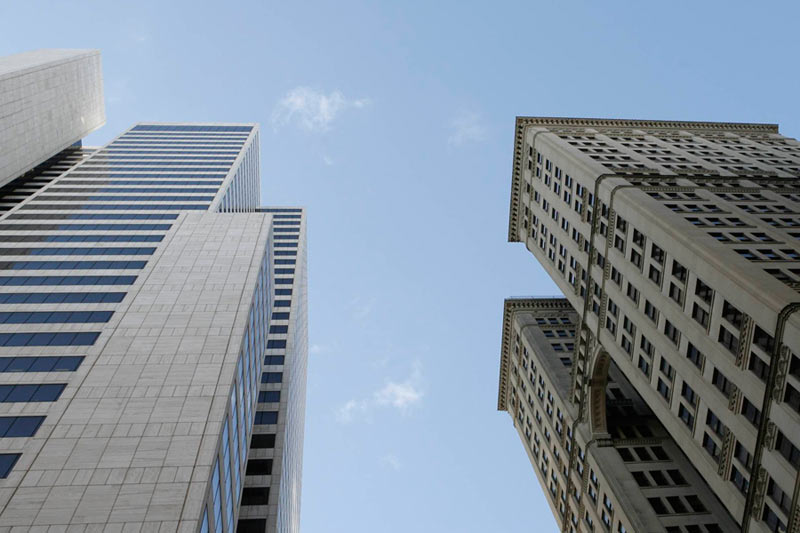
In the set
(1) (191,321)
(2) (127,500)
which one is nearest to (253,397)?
(1) (191,321)

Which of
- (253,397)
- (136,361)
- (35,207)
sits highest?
(35,207)

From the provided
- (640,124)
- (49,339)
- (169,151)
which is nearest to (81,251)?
(49,339)

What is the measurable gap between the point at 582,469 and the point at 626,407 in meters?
9.64

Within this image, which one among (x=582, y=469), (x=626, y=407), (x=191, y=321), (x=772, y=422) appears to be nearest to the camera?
(x=772, y=422)

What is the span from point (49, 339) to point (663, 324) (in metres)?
46.2

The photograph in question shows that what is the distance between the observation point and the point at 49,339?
43.7 meters

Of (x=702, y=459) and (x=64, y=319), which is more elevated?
(x=64, y=319)

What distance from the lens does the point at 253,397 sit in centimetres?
4994

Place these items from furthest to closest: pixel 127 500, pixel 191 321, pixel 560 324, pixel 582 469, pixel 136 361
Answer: pixel 560 324, pixel 582 469, pixel 191 321, pixel 136 361, pixel 127 500

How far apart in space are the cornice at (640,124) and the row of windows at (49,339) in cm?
5721

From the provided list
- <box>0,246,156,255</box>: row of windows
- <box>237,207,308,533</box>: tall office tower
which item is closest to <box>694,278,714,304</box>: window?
<box>237,207,308,533</box>: tall office tower

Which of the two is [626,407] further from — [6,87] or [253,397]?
[6,87]

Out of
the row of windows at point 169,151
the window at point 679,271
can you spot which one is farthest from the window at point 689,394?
the row of windows at point 169,151

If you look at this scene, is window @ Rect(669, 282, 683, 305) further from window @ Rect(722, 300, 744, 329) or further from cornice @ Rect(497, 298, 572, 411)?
cornice @ Rect(497, 298, 572, 411)
